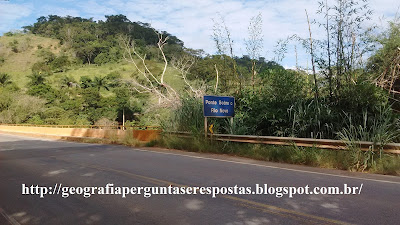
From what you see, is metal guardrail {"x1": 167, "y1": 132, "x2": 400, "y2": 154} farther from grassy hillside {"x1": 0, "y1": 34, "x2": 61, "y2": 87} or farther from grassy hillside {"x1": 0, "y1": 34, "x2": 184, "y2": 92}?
grassy hillside {"x1": 0, "y1": 34, "x2": 61, "y2": 87}

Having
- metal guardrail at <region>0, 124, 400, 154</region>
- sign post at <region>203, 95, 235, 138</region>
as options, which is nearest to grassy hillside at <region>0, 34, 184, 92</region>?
sign post at <region>203, 95, 235, 138</region>

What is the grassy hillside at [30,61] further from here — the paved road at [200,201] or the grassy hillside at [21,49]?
the paved road at [200,201]

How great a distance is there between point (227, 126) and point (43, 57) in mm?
146842

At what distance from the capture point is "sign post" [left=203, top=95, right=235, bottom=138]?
45.2ft

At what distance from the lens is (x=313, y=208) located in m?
5.17

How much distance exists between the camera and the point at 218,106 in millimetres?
14000

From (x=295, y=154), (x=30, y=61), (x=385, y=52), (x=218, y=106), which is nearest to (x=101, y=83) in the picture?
(x=30, y=61)

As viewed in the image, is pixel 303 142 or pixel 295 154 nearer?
pixel 295 154

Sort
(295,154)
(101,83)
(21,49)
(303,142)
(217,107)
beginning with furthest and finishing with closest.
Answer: (21,49)
(101,83)
(217,107)
(303,142)
(295,154)

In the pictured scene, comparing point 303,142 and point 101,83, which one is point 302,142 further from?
point 101,83

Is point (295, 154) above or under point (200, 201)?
above

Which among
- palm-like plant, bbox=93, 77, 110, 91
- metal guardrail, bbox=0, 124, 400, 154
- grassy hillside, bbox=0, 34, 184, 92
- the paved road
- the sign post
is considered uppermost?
grassy hillside, bbox=0, 34, 184, 92

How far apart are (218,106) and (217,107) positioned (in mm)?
64

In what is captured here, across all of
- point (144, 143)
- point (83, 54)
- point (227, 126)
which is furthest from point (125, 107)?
point (83, 54)
